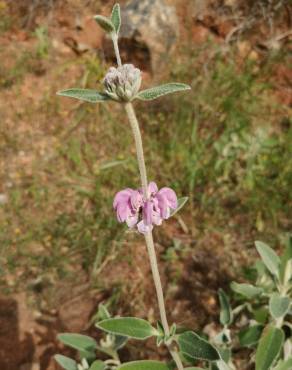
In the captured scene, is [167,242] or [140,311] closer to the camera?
[140,311]

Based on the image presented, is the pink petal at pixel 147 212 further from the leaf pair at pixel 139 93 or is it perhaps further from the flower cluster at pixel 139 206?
the leaf pair at pixel 139 93

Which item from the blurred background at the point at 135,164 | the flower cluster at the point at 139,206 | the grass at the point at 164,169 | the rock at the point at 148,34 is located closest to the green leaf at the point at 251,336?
the blurred background at the point at 135,164

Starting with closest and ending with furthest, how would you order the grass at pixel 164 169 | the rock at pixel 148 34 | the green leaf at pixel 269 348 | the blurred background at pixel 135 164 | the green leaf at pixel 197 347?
the green leaf at pixel 197 347
the green leaf at pixel 269 348
the blurred background at pixel 135 164
the grass at pixel 164 169
the rock at pixel 148 34

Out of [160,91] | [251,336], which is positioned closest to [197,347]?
[251,336]

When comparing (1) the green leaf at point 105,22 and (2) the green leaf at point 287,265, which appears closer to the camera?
(1) the green leaf at point 105,22

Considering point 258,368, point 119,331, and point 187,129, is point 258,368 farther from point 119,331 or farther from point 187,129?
point 187,129

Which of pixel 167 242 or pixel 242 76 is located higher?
pixel 242 76

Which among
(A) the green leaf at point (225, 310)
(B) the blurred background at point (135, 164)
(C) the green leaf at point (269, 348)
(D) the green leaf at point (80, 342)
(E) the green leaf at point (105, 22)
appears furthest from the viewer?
(B) the blurred background at point (135, 164)

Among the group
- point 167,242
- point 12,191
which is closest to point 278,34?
point 167,242
